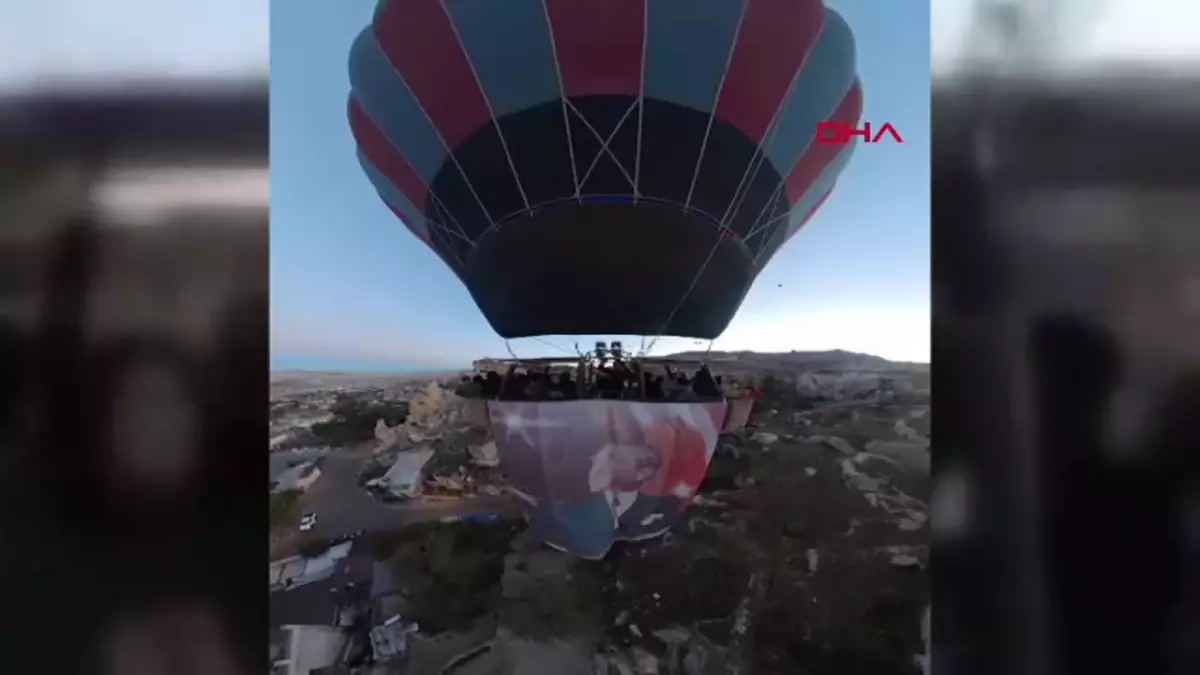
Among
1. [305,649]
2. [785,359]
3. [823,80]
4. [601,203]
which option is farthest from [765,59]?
[305,649]

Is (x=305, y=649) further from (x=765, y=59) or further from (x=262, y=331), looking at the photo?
(x=765, y=59)

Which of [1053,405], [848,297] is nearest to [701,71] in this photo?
[848,297]

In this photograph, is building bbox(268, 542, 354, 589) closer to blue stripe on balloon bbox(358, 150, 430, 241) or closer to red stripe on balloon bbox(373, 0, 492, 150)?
blue stripe on balloon bbox(358, 150, 430, 241)

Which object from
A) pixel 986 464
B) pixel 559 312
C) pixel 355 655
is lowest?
pixel 355 655

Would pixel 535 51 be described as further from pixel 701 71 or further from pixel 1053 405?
pixel 1053 405

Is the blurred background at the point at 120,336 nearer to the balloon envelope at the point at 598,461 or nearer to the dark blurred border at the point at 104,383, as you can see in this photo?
the dark blurred border at the point at 104,383

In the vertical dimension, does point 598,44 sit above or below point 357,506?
above
